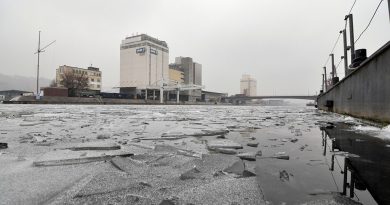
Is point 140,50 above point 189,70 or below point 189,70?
above

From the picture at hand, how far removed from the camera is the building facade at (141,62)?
101 m

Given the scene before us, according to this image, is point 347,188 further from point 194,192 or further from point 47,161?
point 47,161

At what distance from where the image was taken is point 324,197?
5.38ft

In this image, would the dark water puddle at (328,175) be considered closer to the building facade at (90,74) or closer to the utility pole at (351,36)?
the utility pole at (351,36)


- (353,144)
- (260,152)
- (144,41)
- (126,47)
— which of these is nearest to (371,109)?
(353,144)

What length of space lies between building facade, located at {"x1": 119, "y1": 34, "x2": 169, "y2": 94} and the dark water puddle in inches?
3761

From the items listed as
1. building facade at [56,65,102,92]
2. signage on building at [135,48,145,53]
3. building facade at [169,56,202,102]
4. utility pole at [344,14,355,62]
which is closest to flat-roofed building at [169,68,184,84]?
building facade at [169,56,202,102]

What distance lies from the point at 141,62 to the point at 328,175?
103 metres

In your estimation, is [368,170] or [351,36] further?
[351,36]

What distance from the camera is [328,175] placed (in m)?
2.13

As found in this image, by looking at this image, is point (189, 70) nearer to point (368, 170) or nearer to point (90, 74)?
point (90, 74)

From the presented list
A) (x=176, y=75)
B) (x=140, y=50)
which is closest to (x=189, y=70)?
(x=176, y=75)

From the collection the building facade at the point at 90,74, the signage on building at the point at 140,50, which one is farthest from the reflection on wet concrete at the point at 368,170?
the signage on building at the point at 140,50

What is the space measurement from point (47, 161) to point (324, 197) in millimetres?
2319
